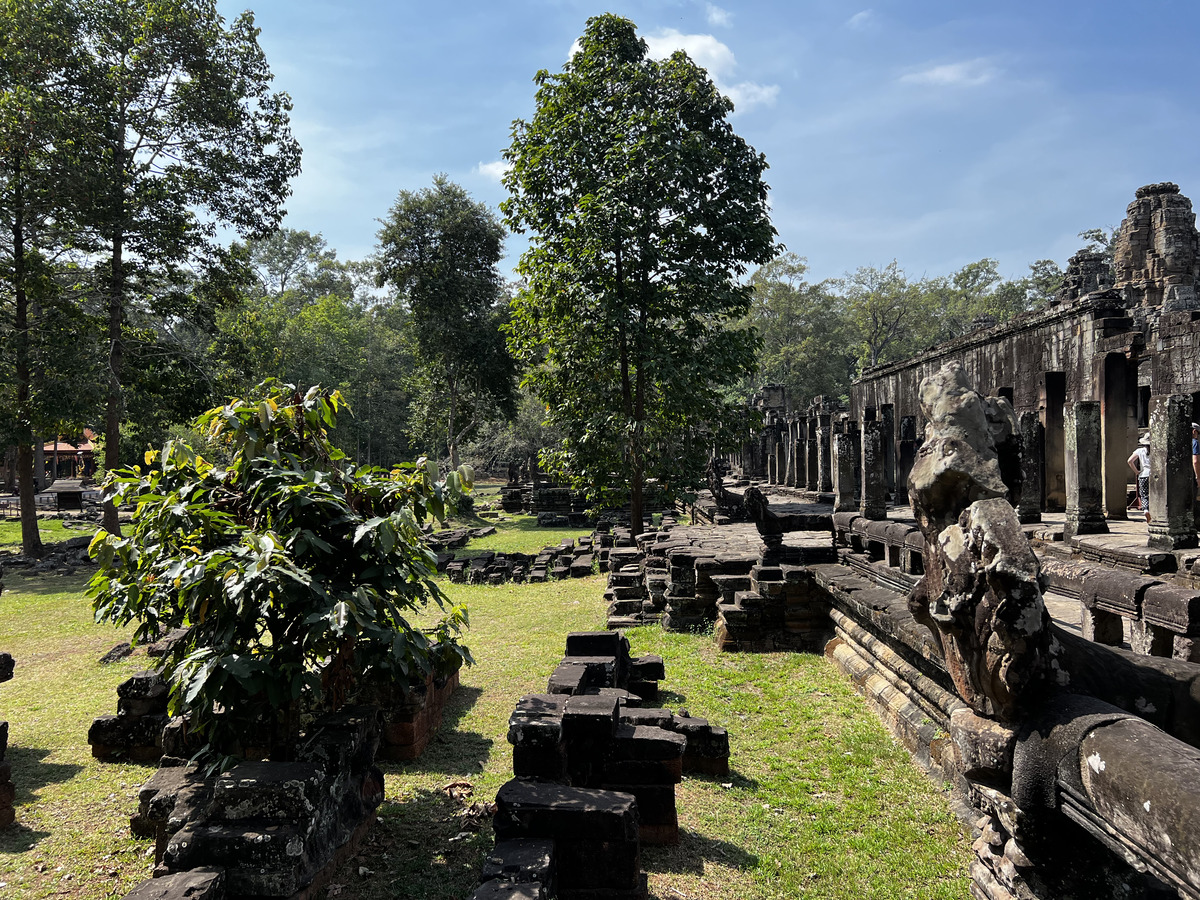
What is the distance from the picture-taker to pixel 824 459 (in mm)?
15820

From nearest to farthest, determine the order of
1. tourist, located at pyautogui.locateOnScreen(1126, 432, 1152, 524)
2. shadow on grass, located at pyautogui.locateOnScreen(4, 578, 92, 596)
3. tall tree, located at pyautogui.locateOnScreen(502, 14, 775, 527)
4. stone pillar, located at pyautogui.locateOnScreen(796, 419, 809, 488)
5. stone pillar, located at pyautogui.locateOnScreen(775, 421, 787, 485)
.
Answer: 1. tourist, located at pyautogui.locateOnScreen(1126, 432, 1152, 524)
2. tall tree, located at pyautogui.locateOnScreen(502, 14, 775, 527)
3. shadow on grass, located at pyautogui.locateOnScreen(4, 578, 92, 596)
4. stone pillar, located at pyautogui.locateOnScreen(796, 419, 809, 488)
5. stone pillar, located at pyautogui.locateOnScreen(775, 421, 787, 485)

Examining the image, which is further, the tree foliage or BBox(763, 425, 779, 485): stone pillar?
BBox(763, 425, 779, 485): stone pillar

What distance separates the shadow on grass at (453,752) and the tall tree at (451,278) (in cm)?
1939

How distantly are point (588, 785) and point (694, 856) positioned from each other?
64 centimetres

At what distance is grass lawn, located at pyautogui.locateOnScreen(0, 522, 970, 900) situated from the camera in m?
3.38

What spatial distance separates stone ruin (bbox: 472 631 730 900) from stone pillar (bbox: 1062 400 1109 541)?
4243 millimetres

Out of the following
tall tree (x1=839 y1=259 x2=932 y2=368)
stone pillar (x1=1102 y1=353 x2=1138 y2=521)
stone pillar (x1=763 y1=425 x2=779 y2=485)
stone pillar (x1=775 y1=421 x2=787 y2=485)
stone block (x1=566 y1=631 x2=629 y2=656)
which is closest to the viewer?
stone block (x1=566 y1=631 x2=629 y2=656)

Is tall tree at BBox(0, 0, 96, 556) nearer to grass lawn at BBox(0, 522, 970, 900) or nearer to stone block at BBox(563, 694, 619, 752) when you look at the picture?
grass lawn at BBox(0, 522, 970, 900)

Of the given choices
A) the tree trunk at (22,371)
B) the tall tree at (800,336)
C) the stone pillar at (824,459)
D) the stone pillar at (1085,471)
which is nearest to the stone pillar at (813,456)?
the stone pillar at (824,459)

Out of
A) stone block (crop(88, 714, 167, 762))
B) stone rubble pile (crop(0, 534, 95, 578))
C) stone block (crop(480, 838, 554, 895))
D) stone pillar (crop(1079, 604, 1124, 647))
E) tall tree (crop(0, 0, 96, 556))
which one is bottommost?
stone rubble pile (crop(0, 534, 95, 578))

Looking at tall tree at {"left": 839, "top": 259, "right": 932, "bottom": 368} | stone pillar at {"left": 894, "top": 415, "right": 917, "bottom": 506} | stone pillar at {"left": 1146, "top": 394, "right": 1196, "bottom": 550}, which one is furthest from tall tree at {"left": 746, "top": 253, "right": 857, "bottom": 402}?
stone pillar at {"left": 1146, "top": 394, "right": 1196, "bottom": 550}

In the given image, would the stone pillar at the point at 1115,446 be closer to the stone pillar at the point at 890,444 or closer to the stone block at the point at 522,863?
the stone pillar at the point at 890,444

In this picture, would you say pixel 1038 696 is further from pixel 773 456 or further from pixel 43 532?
pixel 43 532

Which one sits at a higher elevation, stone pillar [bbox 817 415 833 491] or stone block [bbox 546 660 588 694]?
stone pillar [bbox 817 415 833 491]
